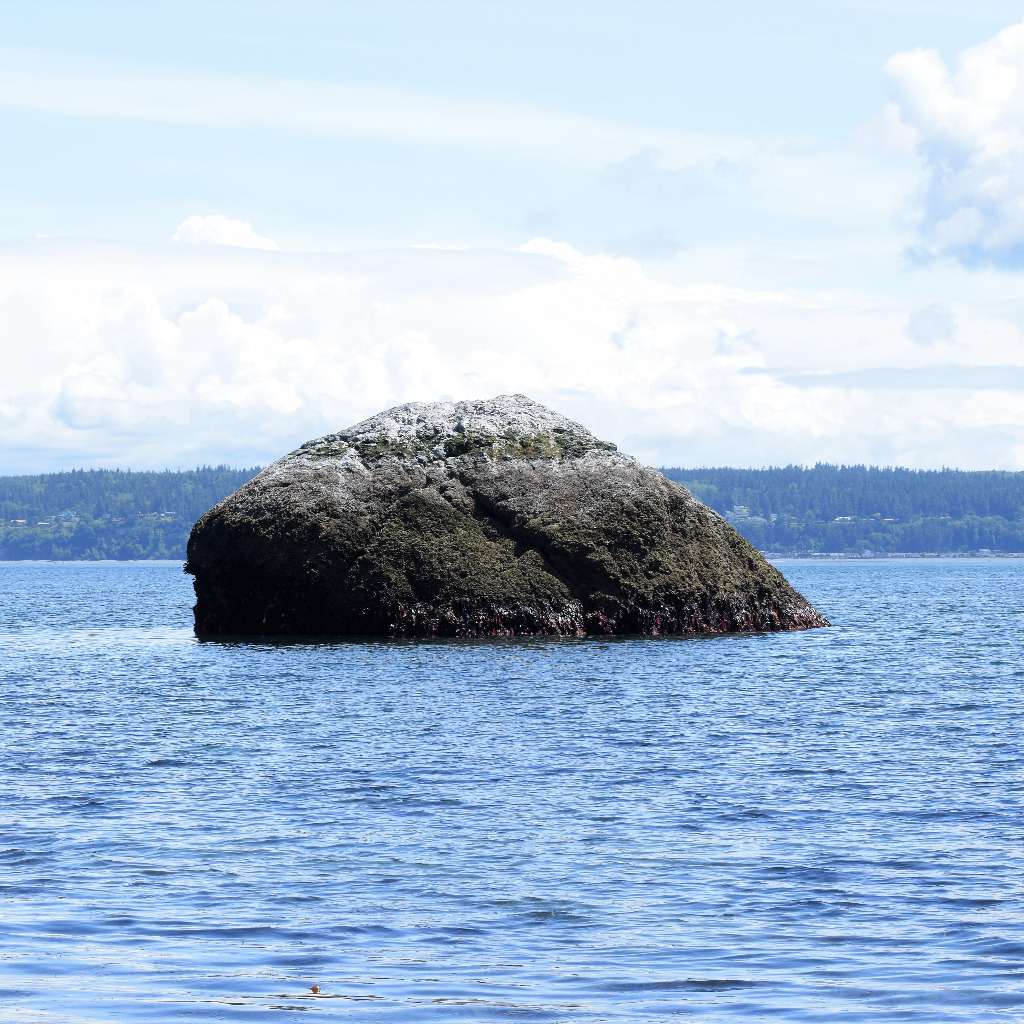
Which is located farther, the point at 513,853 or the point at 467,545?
the point at 467,545

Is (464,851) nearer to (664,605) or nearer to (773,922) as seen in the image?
(773,922)

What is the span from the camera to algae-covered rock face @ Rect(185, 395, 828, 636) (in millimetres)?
40469

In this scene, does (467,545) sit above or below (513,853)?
above

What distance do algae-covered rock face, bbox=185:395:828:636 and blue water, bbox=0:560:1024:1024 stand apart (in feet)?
36.6

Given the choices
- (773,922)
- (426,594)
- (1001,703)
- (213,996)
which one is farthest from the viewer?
(426,594)

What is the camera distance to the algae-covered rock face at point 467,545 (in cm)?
4047

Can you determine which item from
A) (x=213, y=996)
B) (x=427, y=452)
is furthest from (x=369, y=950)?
(x=427, y=452)

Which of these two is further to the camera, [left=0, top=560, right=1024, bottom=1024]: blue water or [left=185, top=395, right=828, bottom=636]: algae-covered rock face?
[left=185, top=395, right=828, bottom=636]: algae-covered rock face

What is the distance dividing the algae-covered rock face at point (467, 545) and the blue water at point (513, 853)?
11.1 meters

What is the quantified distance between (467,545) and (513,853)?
27306mm

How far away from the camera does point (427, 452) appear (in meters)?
43.7

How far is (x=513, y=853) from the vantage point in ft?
45.4

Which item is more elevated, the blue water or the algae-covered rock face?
the algae-covered rock face

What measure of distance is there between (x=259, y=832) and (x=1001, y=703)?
18026 mm
